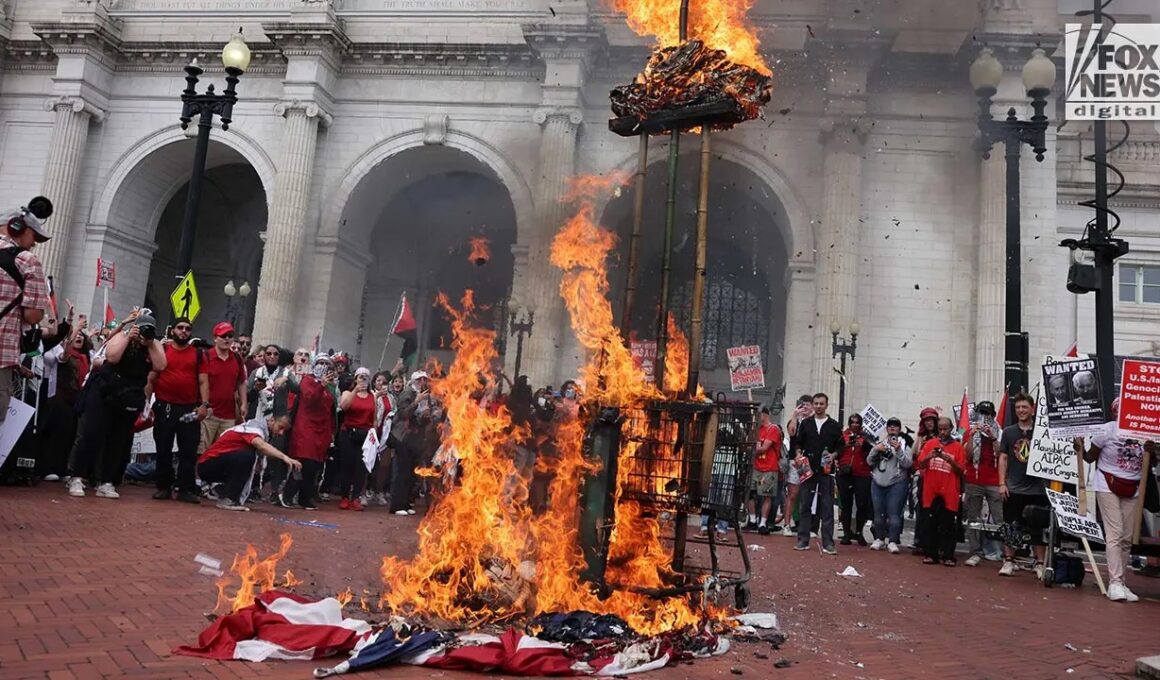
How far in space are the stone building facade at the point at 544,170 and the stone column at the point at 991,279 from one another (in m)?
0.06

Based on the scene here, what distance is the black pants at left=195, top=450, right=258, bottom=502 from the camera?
9.16 m

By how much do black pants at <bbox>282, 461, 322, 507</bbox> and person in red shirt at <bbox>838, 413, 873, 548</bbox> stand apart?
7372 mm

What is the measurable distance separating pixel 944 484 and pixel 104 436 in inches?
389

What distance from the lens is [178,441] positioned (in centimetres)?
911

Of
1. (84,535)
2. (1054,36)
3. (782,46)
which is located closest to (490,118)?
(782,46)

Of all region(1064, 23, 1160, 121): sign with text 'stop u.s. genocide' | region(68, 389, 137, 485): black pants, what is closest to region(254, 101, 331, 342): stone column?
region(68, 389, 137, 485): black pants

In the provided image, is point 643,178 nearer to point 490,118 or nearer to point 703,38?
point 703,38

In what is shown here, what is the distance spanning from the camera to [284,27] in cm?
2222

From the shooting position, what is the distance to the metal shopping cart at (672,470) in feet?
16.0

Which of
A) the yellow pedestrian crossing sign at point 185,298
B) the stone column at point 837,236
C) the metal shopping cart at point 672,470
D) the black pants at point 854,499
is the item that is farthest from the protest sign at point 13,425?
the stone column at point 837,236

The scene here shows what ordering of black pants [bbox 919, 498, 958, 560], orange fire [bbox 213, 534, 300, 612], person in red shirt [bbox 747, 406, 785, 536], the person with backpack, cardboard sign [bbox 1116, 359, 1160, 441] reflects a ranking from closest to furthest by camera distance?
orange fire [bbox 213, 534, 300, 612], the person with backpack, cardboard sign [bbox 1116, 359, 1160, 441], black pants [bbox 919, 498, 958, 560], person in red shirt [bbox 747, 406, 785, 536]

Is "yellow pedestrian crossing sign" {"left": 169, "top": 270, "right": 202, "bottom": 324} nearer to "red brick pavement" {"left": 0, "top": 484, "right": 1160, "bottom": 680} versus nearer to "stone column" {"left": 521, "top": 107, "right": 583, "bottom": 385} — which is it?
"red brick pavement" {"left": 0, "top": 484, "right": 1160, "bottom": 680}

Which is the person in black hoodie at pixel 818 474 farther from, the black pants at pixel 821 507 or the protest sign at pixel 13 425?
the protest sign at pixel 13 425

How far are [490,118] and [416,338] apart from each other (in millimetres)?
8027
